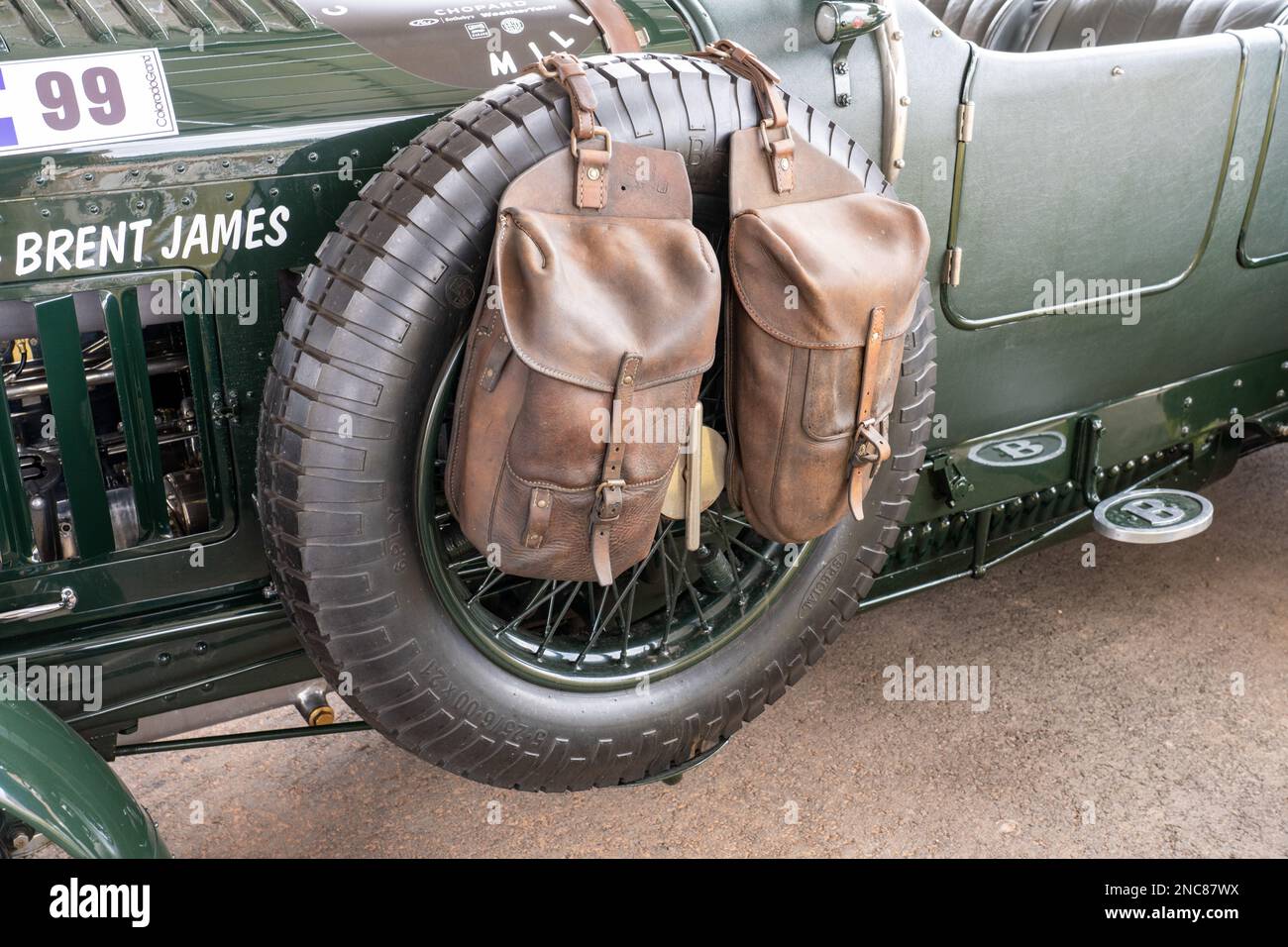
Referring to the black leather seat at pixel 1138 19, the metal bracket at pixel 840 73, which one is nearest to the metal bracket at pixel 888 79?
the metal bracket at pixel 840 73

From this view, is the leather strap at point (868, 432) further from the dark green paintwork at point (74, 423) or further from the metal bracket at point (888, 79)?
the dark green paintwork at point (74, 423)

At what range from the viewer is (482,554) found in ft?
6.59

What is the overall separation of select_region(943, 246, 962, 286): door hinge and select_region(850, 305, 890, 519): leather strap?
1.90 feet

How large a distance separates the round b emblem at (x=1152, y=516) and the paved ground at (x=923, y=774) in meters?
0.46

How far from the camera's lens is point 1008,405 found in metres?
2.91

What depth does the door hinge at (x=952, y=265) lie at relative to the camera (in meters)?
2.65

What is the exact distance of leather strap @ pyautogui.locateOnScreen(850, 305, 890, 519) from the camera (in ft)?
6.84

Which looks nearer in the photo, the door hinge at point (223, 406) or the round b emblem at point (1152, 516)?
the door hinge at point (223, 406)

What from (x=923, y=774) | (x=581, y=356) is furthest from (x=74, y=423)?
(x=923, y=774)

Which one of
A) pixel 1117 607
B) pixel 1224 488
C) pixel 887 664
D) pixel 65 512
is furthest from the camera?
pixel 1224 488

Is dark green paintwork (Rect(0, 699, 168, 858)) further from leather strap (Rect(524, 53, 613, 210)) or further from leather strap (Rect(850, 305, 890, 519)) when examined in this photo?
leather strap (Rect(850, 305, 890, 519))
